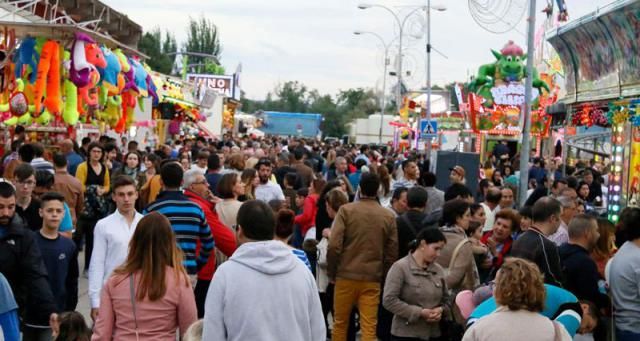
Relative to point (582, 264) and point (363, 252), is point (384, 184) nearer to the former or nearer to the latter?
point (363, 252)

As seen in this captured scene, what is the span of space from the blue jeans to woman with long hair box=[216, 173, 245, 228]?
3641 mm

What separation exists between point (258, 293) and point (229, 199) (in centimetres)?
474

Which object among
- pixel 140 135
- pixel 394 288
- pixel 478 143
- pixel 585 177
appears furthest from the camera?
pixel 478 143

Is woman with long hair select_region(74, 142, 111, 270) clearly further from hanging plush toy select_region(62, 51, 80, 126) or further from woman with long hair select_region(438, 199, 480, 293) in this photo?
woman with long hair select_region(438, 199, 480, 293)

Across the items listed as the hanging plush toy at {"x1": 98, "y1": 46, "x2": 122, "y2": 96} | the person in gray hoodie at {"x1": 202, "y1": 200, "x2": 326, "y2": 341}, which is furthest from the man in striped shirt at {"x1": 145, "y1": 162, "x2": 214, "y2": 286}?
the hanging plush toy at {"x1": 98, "y1": 46, "x2": 122, "y2": 96}

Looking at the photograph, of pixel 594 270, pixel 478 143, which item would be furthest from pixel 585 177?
pixel 478 143

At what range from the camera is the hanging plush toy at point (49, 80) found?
18375 mm

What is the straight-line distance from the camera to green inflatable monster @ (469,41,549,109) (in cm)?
3709

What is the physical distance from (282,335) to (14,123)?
1397cm

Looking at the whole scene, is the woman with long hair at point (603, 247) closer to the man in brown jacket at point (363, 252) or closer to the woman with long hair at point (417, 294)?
the woman with long hair at point (417, 294)

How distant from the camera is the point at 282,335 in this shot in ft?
17.5

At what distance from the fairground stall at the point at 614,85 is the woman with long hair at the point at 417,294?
248 inches

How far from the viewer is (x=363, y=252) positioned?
9227 millimetres

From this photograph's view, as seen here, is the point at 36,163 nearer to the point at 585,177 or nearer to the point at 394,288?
the point at 394,288
